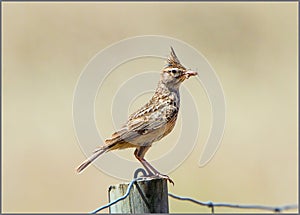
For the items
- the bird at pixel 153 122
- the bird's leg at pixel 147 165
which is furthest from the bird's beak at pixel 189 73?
the bird's leg at pixel 147 165

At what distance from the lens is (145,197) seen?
4.65 m

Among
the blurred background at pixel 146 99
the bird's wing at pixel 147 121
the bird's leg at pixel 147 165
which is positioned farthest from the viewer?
the blurred background at pixel 146 99

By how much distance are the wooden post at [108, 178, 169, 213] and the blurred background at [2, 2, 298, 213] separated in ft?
11.0

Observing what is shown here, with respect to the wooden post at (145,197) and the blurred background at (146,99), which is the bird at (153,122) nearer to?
the wooden post at (145,197)

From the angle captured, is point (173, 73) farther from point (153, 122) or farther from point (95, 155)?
point (95, 155)

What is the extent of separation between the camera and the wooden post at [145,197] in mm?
4648

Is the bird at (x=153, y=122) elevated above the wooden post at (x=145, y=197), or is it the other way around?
the bird at (x=153, y=122)

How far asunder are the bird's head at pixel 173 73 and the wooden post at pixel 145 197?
A: 1464mm

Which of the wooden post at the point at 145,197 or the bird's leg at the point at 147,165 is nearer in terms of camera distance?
the wooden post at the point at 145,197

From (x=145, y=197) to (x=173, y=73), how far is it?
161 cm

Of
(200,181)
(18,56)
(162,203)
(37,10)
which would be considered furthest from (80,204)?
(37,10)

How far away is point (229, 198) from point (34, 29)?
8.09 meters

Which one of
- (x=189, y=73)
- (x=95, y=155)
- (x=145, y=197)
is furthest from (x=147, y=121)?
(x=145, y=197)

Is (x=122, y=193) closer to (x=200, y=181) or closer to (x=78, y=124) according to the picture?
(x=78, y=124)
